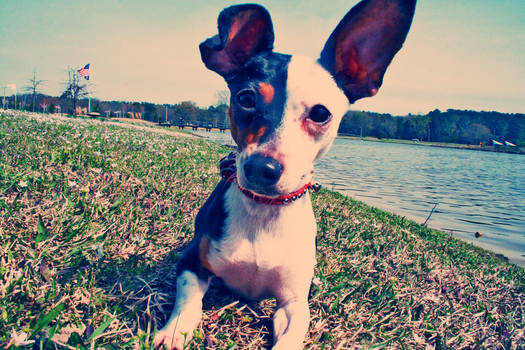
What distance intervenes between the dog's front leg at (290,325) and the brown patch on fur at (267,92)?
1424mm

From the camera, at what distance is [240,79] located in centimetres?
242

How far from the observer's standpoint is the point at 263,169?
179cm

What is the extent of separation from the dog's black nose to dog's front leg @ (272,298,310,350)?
0.98 metres

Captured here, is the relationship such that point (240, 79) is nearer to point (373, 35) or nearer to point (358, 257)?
point (373, 35)

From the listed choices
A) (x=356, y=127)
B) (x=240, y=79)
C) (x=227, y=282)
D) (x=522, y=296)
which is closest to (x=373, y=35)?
(x=240, y=79)

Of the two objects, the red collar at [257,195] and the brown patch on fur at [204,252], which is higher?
the red collar at [257,195]

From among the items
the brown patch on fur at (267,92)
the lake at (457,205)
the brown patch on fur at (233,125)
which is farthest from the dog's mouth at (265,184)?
the lake at (457,205)

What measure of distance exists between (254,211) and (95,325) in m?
1.13

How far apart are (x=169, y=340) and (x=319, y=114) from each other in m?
1.66

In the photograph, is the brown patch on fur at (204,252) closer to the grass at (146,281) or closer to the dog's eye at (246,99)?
the grass at (146,281)

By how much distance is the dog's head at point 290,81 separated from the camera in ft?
6.32

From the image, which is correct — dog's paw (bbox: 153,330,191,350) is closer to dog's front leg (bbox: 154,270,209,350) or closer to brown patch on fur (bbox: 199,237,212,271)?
dog's front leg (bbox: 154,270,209,350)

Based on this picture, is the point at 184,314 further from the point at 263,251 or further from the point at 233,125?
the point at 233,125

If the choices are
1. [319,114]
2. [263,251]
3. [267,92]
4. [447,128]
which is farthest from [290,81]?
[447,128]
